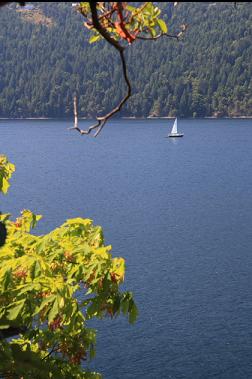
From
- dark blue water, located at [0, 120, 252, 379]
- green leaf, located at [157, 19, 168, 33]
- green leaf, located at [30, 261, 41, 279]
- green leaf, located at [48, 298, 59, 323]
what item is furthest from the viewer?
dark blue water, located at [0, 120, 252, 379]

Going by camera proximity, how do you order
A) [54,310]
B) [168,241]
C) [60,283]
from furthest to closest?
[168,241] < [60,283] < [54,310]

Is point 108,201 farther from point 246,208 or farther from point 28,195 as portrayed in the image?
point 246,208

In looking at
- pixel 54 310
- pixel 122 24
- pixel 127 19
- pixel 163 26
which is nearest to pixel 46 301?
pixel 54 310

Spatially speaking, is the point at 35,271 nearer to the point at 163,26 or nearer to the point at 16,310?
the point at 16,310

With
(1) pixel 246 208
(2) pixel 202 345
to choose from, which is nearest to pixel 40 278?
(2) pixel 202 345

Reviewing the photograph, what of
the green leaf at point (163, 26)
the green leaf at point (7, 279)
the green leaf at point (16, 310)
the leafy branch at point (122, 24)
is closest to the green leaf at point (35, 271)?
the green leaf at point (7, 279)

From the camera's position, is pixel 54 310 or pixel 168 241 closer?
pixel 54 310

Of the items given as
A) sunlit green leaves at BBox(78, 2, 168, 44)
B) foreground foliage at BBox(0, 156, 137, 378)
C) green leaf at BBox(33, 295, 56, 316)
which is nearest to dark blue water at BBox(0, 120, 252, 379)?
foreground foliage at BBox(0, 156, 137, 378)

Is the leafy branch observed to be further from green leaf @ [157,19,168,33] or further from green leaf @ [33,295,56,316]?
green leaf @ [33,295,56,316]

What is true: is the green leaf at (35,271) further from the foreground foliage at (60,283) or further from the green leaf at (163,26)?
the green leaf at (163,26)

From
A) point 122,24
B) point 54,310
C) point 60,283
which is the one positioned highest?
point 122,24

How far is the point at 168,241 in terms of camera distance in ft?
202

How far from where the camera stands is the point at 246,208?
258 ft

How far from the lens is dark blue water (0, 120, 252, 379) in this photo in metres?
36.0
